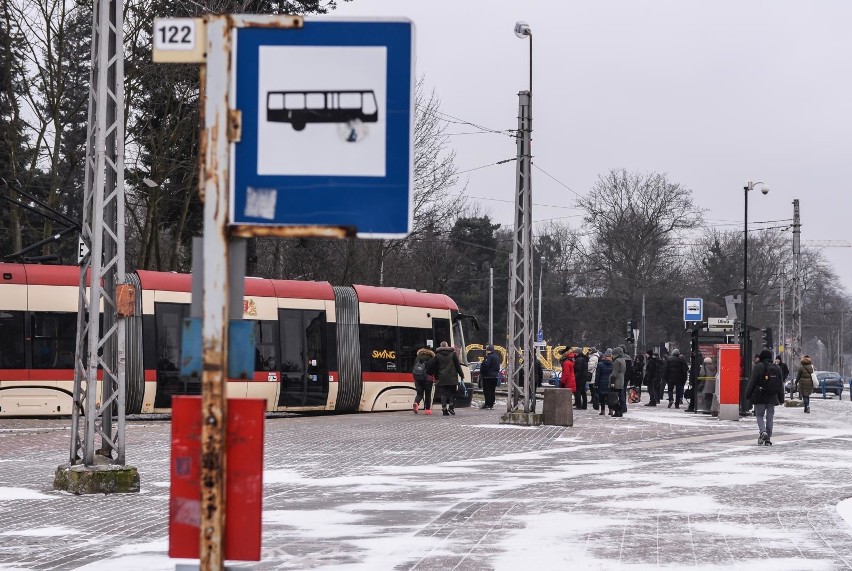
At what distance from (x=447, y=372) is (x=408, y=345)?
8.21ft

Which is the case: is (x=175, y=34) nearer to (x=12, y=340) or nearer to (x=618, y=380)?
(x=12, y=340)

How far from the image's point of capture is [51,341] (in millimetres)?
28484

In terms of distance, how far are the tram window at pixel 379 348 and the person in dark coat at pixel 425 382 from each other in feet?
2.78

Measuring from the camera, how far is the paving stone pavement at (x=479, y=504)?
10.3m

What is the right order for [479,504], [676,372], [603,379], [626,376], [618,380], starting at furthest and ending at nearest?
[676,372] < [626,376] < [618,380] < [603,379] < [479,504]

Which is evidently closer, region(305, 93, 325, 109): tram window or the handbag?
region(305, 93, 325, 109): tram window

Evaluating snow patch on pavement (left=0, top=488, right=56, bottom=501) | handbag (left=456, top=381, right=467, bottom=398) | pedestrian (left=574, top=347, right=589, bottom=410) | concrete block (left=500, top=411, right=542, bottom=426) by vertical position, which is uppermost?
pedestrian (left=574, top=347, right=589, bottom=410)

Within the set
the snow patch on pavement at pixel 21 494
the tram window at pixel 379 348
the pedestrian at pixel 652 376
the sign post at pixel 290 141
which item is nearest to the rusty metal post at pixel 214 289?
the sign post at pixel 290 141

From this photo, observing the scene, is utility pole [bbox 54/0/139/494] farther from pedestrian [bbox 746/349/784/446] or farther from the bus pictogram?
pedestrian [bbox 746/349/784/446]

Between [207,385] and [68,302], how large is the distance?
25.3m

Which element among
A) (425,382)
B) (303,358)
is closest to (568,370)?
(425,382)

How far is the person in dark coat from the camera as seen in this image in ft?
108

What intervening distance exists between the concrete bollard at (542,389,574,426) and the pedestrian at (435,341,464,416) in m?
3.97

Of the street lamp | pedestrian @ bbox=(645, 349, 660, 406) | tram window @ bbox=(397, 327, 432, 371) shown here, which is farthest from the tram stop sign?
pedestrian @ bbox=(645, 349, 660, 406)
